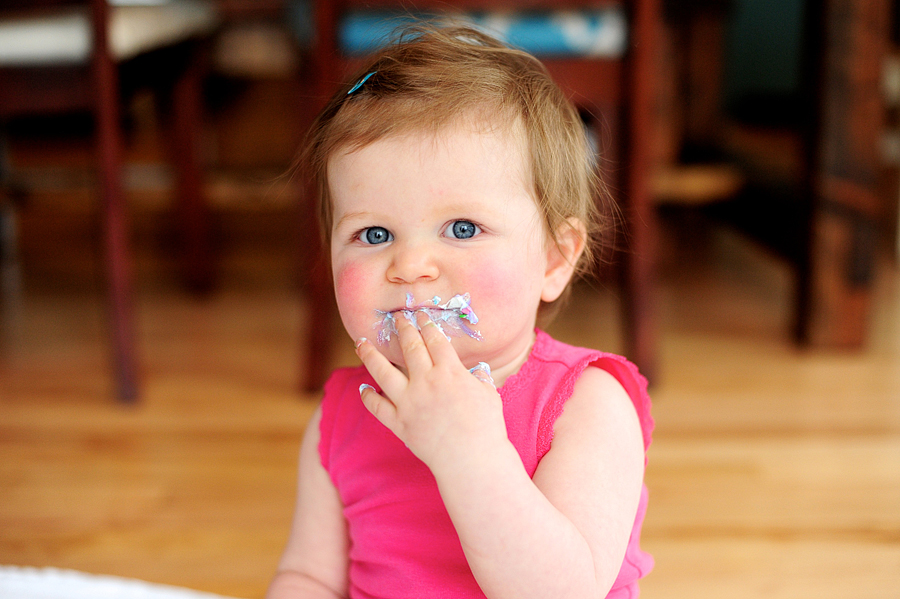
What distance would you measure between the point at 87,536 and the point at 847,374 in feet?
4.14

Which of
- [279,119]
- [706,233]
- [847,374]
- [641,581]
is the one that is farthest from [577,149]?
[279,119]

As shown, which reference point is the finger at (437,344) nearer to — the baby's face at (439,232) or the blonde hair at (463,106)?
the baby's face at (439,232)

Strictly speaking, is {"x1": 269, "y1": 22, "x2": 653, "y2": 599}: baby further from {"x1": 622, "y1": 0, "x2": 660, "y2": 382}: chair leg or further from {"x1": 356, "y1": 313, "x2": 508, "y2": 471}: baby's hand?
{"x1": 622, "y1": 0, "x2": 660, "y2": 382}: chair leg

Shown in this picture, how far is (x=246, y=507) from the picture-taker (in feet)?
3.69

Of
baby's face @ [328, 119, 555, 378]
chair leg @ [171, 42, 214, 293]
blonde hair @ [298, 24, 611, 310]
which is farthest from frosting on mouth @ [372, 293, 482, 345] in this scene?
chair leg @ [171, 42, 214, 293]

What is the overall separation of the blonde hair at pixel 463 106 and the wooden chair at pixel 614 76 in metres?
0.67

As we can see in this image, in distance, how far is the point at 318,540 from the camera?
2.34 ft

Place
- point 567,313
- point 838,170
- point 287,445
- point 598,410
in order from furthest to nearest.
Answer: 1. point 567,313
2. point 838,170
3. point 287,445
4. point 598,410

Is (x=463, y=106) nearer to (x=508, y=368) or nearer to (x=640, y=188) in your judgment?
(x=508, y=368)

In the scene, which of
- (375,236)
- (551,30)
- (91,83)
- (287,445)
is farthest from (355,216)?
(91,83)

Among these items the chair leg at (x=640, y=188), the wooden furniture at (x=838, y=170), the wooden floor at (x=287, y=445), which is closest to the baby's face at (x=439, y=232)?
the wooden floor at (x=287, y=445)

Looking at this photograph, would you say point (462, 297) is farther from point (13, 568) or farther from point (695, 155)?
point (695, 155)

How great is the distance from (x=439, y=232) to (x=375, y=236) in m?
0.05

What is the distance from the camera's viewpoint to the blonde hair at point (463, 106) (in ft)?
1.99
